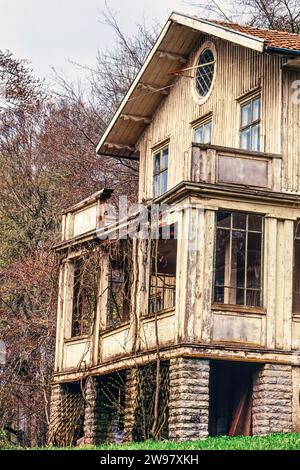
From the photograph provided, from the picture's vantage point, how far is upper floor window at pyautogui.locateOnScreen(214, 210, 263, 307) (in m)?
26.5

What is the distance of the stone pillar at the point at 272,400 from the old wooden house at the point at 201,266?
2 cm

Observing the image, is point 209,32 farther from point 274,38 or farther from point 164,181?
point 164,181

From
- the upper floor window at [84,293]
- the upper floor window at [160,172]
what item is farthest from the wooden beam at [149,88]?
the upper floor window at [84,293]

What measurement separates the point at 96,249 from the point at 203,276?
590 cm

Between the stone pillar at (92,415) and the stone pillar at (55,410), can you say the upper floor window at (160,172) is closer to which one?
the stone pillar at (92,415)

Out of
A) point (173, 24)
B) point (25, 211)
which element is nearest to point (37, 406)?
point (25, 211)

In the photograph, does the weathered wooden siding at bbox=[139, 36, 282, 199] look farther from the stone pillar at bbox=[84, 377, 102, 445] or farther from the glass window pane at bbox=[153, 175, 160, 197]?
the stone pillar at bbox=[84, 377, 102, 445]

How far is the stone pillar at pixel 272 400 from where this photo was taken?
2545 cm

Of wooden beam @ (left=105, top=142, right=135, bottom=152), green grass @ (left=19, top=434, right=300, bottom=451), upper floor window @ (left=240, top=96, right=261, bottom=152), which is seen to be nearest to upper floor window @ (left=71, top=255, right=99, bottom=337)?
wooden beam @ (left=105, top=142, right=135, bottom=152)

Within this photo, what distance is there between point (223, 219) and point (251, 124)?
109 inches

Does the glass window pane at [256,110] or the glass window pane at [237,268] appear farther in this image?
the glass window pane at [256,110]

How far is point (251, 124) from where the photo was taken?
28391 millimetres

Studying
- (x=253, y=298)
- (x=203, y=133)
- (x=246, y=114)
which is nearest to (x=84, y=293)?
(x=203, y=133)
